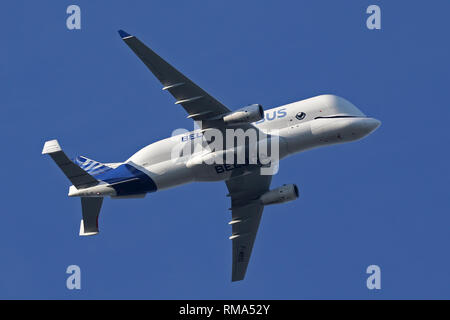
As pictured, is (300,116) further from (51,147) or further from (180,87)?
(51,147)

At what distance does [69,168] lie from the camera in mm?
76188

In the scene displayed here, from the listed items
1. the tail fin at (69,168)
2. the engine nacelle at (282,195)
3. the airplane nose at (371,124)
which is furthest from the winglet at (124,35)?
the airplane nose at (371,124)

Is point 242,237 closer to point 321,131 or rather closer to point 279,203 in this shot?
point 279,203

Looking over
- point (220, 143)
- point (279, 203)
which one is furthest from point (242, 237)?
point (220, 143)

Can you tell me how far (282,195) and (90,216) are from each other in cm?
1688

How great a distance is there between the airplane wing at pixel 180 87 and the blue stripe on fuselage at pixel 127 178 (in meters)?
6.86

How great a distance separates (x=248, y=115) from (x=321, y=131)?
6.29 meters

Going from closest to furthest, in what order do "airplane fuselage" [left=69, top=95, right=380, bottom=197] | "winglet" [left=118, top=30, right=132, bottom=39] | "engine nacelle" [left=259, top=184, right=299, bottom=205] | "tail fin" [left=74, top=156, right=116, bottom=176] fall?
"winglet" [left=118, top=30, right=132, bottom=39]
"airplane fuselage" [left=69, top=95, right=380, bottom=197]
"tail fin" [left=74, top=156, right=116, bottom=176]
"engine nacelle" [left=259, top=184, right=299, bottom=205]

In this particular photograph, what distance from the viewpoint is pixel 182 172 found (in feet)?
254

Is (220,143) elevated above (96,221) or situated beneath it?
elevated above

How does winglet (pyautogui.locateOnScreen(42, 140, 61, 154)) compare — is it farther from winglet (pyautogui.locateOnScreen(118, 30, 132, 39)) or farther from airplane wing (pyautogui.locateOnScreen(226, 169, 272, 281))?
airplane wing (pyautogui.locateOnScreen(226, 169, 272, 281))

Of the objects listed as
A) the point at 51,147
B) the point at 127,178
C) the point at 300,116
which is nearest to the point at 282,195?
the point at 300,116

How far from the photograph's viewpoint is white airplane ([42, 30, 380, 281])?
245 feet

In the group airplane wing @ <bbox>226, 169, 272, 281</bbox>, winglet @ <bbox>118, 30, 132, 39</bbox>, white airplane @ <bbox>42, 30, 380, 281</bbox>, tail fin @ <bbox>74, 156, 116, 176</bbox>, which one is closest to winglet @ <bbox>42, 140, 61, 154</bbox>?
white airplane @ <bbox>42, 30, 380, 281</bbox>
